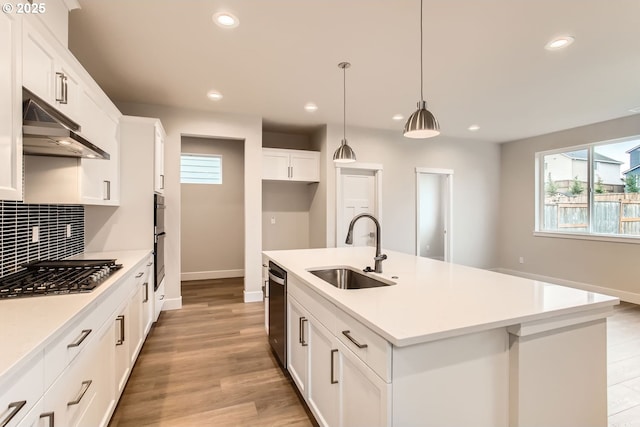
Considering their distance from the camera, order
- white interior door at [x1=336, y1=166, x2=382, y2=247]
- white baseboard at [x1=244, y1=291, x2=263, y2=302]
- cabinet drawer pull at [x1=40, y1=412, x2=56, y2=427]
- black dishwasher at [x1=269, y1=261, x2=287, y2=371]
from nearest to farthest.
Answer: cabinet drawer pull at [x1=40, y1=412, x2=56, y2=427]
black dishwasher at [x1=269, y1=261, x2=287, y2=371]
white baseboard at [x1=244, y1=291, x2=263, y2=302]
white interior door at [x1=336, y1=166, x2=382, y2=247]

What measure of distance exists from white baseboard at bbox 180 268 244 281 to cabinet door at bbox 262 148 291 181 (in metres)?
2.23

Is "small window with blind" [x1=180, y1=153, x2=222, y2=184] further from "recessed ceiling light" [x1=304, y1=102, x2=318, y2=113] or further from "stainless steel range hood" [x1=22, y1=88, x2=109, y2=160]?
"stainless steel range hood" [x1=22, y1=88, x2=109, y2=160]

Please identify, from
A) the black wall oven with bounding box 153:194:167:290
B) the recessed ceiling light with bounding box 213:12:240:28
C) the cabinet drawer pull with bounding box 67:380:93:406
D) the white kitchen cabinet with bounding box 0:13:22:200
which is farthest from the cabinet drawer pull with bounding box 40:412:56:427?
the recessed ceiling light with bounding box 213:12:240:28

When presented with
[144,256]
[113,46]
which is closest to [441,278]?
[144,256]

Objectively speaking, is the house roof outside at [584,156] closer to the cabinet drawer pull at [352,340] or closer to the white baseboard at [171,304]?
the cabinet drawer pull at [352,340]

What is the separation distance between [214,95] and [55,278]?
2.73 metres

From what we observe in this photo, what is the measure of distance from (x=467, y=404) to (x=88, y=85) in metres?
3.10

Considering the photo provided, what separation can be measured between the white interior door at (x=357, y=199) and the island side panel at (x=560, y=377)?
3757mm

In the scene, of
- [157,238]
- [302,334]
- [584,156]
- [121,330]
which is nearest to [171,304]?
[157,238]

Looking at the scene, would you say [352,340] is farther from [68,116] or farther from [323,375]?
[68,116]

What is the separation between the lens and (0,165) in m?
1.28

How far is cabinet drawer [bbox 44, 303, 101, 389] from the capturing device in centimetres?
110

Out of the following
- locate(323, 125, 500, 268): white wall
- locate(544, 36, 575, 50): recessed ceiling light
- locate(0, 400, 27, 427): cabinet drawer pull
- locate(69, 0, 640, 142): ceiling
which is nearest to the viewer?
locate(0, 400, 27, 427): cabinet drawer pull

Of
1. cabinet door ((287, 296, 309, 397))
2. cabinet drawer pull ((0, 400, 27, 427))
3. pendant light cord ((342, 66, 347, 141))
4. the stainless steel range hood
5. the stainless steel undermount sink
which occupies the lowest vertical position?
cabinet door ((287, 296, 309, 397))
